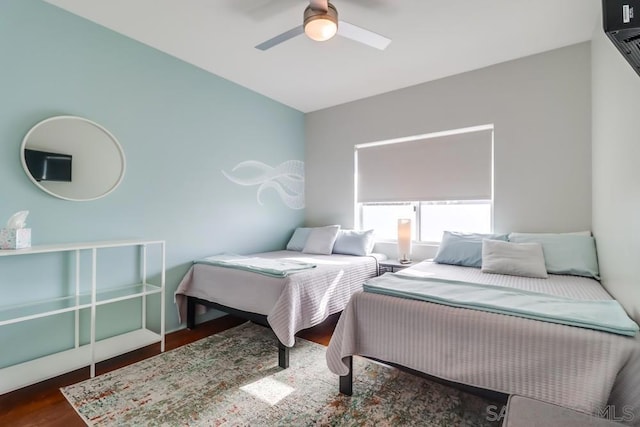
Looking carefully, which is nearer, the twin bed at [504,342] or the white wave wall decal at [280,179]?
the twin bed at [504,342]

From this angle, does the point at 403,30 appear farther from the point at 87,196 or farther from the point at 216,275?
the point at 87,196

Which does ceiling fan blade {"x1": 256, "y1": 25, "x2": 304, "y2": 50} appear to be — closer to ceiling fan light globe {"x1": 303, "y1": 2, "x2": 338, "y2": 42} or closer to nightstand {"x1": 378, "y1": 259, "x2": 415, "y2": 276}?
ceiling fan light globe {"x1": 303, "y1": 2, "x2": 338, "y2": 42}

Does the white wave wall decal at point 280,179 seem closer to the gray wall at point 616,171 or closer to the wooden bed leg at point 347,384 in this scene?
the wooden bed leg at point 347,384

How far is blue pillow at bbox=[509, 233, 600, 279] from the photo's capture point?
233cm

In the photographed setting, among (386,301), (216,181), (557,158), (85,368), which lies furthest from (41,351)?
(557,158)

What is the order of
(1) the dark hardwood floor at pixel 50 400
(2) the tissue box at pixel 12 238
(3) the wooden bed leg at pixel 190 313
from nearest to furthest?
(1) the dark hardwood floor at pixel 50 400, (2) the tissue box at pixel 12 238, (3) the wooden bed leg at pixel 190 313

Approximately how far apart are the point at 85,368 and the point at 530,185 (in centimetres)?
397

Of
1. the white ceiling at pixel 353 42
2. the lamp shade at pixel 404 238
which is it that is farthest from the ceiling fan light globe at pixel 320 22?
the lamp shade at pixel 404 238

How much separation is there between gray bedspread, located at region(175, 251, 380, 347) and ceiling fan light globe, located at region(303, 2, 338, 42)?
168 cm

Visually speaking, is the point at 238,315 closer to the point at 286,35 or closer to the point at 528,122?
the point at 286,35

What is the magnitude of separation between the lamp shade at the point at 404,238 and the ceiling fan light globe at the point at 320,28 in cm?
204

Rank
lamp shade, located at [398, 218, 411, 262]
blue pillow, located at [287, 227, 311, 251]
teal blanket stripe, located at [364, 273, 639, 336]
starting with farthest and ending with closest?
blue pillow, located at [287, 227, 311, 251] → lamp shade, located at [398, 218, 411, 262] → teal blanket stripe, located at [364, 273, 639, 336]

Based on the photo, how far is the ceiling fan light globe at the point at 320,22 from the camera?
6.02 feet

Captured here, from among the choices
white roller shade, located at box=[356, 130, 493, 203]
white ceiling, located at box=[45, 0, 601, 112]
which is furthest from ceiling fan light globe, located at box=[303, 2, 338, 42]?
white roller shade, located at box=[356, 130, 493, 203]
